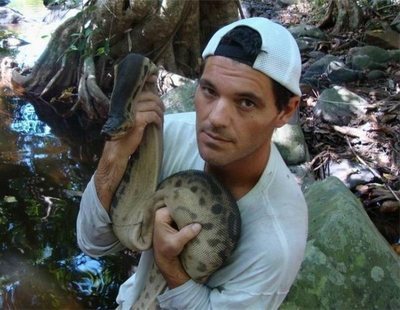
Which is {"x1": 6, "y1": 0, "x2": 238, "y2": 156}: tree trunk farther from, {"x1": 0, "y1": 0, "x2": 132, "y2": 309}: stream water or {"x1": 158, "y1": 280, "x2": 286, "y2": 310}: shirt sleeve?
{"x1": 158, "y1": 280, "x2": 286, "y2": 310}: shirt sleeve

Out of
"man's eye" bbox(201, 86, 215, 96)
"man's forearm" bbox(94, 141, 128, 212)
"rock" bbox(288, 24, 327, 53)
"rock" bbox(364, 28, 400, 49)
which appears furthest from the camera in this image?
"rock" bbox(288, 24, 327, 53)

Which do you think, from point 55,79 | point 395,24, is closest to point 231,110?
point 55,79

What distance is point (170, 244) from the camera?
1928mm

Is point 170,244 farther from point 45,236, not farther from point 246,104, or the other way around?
point 45,236

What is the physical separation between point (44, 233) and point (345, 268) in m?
3.42

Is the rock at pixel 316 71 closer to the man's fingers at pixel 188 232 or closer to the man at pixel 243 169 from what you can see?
the man at pixel 243 169

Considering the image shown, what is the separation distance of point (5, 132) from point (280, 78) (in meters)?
6.64

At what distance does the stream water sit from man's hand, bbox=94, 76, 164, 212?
3075 millimetres

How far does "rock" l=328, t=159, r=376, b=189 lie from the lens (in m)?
5.78

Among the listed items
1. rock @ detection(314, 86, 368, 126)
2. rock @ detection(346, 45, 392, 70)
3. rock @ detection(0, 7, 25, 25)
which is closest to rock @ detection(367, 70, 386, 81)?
rock @ detection(346, 45, 392, 70)

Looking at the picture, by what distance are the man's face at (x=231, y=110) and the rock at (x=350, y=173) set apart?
13.5 ft

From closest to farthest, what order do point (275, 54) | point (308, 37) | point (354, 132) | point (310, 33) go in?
point (275, 54) < point (354, 132) < point (308, 37) < point (310, 33)

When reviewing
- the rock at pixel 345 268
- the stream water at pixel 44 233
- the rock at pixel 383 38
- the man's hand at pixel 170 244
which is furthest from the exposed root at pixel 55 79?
the man's hand at pixel 170 244

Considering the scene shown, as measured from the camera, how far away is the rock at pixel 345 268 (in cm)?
336
